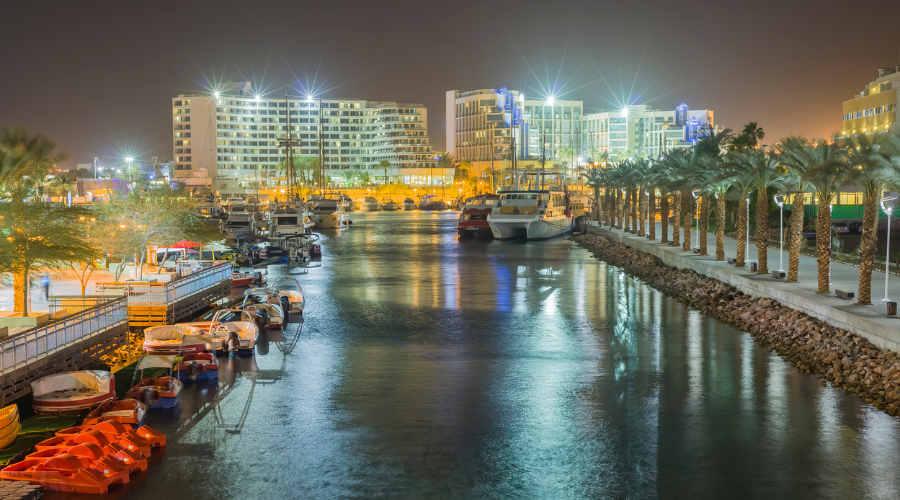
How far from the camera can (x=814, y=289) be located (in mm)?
23375

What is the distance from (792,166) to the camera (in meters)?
24.9

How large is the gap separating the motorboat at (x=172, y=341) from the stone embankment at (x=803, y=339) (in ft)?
42.2

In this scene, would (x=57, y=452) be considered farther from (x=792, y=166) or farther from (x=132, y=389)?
(x=792, y=166)

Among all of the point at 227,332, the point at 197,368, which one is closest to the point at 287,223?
the point at 227,332

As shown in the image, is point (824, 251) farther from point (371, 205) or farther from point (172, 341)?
point (371, 205)

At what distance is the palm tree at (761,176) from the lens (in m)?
28.3

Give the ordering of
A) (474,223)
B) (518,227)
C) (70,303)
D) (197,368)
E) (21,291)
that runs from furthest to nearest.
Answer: (474,223)
(518,227)
(21,291)
(70,303)
(197,368)

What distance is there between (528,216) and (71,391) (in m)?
49.8

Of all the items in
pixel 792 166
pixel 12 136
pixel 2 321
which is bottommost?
pixel 2 321

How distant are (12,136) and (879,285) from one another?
48639mm

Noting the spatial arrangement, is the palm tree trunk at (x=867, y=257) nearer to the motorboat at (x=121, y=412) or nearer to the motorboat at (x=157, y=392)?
the motorboat at (x=157, y=392)

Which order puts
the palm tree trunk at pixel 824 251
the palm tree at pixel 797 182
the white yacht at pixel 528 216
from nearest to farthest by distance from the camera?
1. the palm tree trunk at pixel 824 251
2. the palm tree at pixel 797 182
3. the white yacht at pixel 528 216

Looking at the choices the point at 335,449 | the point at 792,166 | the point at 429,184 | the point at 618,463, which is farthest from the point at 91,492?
the point at 429,184

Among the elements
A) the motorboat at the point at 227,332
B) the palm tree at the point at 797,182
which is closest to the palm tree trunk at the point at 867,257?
the palm tree at the point at 797,182
